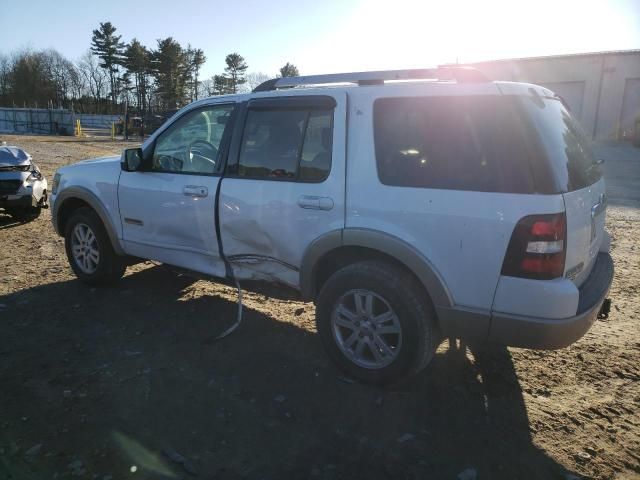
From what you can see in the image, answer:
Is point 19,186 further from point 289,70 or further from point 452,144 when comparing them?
point 289,70

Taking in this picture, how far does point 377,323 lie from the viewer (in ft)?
10.4

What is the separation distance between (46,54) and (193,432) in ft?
275

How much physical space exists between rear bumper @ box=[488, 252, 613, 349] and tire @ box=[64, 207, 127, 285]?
3.81 meters

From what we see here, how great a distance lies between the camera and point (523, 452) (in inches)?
104

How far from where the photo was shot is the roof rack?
2918mm

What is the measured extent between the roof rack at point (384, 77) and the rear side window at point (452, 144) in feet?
0.67

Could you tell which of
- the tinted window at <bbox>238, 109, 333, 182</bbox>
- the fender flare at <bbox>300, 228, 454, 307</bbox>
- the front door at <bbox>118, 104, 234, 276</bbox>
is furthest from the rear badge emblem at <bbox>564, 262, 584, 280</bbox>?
the front door at <bbox>118, 104, 234, 276</bbox>

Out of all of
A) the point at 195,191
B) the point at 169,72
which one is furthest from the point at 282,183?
the point at 169,72

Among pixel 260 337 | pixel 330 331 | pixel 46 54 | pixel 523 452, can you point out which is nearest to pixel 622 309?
pixel 523 452

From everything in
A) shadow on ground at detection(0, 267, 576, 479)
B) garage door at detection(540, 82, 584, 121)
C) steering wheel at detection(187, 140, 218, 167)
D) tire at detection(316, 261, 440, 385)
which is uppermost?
garage door at detection(540, 82, 584, 121)

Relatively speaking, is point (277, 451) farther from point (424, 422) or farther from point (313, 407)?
point (424, 422)

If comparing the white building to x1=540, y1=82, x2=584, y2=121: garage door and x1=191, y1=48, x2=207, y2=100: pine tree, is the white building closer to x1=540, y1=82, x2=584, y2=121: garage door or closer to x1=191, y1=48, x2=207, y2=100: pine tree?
x1=540, y1=82, x2=584, y2=121: garage door

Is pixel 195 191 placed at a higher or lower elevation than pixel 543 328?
higher

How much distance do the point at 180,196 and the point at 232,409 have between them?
188 cm
